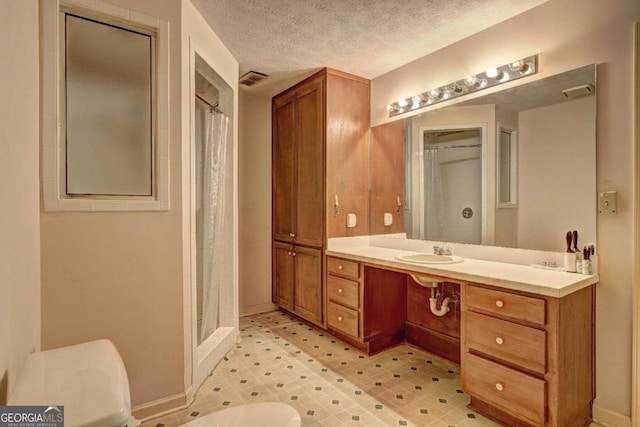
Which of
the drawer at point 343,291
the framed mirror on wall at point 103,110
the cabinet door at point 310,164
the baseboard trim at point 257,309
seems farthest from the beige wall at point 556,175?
the baseboard trim at point 257,309

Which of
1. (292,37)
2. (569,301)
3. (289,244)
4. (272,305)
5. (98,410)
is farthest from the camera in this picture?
(272,305)

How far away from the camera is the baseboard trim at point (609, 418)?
1667mm

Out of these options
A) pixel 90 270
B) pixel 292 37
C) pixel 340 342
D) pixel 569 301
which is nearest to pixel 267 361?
pixel 340 342

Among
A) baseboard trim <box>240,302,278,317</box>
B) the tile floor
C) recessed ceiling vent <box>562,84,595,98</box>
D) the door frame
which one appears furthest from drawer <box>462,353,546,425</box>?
baseboard trim <box>240,302,278,317</box>

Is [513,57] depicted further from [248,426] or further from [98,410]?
[98,410]

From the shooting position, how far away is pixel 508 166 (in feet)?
7.20

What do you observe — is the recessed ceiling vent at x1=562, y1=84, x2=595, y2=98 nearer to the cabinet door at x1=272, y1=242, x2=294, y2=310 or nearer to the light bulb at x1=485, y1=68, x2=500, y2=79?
the light bulb at x1=485, y1=68, x2=500, y2=79

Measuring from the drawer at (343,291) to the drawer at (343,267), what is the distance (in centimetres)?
5

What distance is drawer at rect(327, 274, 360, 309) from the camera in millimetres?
2613

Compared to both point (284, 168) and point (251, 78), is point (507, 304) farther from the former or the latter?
point (251, 78)

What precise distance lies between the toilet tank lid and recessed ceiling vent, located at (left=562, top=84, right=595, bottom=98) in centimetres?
255

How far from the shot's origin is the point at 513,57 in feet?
6.97

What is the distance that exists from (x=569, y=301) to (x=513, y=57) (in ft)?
5.16

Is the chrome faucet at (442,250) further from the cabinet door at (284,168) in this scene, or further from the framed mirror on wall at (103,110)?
the framed mirror on wall at (103,110)
